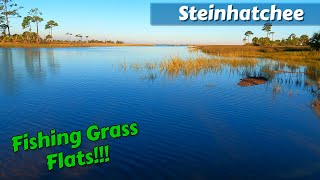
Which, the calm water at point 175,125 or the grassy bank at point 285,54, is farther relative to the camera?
the grassy bank at point 285,54

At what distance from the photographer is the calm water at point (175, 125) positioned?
7.06 m

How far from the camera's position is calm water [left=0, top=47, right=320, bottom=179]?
23.2 feet

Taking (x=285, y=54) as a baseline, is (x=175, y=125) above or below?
below

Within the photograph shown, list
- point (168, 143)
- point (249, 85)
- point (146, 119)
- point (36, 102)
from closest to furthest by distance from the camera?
point (168, 143) < point (146, 119) < point (36, 102) < point (249, 85)

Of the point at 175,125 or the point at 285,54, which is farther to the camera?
the point at 285,54

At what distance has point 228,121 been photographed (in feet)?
37.8

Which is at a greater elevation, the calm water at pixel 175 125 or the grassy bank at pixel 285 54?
the grassy bank at pixel 285 54

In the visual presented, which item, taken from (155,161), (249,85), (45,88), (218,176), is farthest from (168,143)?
(249,85)

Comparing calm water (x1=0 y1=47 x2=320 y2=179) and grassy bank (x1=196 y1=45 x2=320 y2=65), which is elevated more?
grassy bank (x1=196 y1=45 x2=320 y2=65)

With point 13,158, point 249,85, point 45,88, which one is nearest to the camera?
point 13,158

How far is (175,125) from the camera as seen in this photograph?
35.4ft

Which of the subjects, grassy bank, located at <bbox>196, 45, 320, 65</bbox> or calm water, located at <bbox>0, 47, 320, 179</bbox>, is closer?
calm water, located at <bbox>0, 47, 320, 179</bbox>

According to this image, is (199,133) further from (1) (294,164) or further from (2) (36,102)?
(2) (36,102)

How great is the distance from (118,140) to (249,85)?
1402cm
